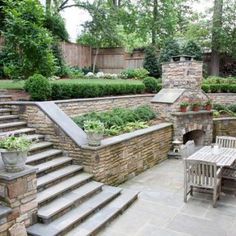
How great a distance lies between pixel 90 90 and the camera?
317 inches

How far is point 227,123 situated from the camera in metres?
10.5

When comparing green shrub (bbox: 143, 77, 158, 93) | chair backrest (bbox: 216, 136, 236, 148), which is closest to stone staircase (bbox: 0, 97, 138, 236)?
chair backrest (bbox: 216, 136, 236, 148)

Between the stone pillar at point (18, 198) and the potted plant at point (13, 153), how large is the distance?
93 mm

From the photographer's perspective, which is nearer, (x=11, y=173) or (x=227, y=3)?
(x=11, y=173)

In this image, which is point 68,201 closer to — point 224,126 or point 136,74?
point 224,126

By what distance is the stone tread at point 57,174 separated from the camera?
184 inches

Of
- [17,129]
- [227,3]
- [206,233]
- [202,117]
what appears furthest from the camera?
[227,3]

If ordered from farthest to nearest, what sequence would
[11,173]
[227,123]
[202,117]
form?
[227,123] → [202,117] → [11,173]

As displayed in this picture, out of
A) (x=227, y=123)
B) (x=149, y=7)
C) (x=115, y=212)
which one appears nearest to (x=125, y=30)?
(x=149, y=7)

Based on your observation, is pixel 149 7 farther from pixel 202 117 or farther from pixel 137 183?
pixel 137 183

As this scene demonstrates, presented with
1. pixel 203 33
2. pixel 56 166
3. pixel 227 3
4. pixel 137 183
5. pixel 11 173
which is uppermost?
pixel 227 3

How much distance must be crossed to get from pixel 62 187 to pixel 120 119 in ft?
10.6

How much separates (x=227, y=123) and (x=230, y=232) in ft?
22.2

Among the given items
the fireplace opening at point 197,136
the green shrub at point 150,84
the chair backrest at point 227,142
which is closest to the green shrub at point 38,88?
the chair backrest at point 227,142
